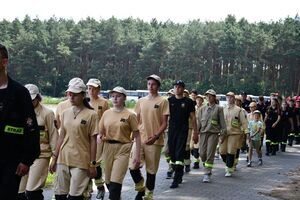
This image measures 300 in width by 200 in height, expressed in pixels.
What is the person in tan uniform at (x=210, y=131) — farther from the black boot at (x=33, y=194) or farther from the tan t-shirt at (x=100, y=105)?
the black boot at (x=33, y=194)

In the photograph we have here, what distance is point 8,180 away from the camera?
4469mm

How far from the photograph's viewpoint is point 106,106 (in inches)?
353

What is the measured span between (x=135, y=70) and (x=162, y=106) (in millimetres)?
86114

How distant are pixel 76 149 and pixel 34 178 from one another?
784mm

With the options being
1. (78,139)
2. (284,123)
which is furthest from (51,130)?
(284,123)

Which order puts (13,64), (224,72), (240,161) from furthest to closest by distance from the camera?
(13,64), (224,72), (240,161)

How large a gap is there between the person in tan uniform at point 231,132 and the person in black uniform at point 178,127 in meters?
2.16

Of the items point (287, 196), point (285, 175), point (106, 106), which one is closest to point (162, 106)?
point (106, 106)

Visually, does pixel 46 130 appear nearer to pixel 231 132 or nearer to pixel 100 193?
pixel 100 193

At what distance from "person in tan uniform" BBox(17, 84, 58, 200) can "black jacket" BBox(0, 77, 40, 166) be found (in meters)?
2.39

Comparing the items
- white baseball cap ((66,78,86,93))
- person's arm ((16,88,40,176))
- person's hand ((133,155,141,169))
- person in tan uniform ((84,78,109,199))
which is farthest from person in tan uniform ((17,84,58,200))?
person's arm ((16,88,40,176))

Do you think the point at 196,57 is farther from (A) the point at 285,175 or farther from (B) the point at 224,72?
(A) the point at 285,175

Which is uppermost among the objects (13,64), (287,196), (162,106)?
(13,64)

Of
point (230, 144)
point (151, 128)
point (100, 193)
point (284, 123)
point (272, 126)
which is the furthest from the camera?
point (284, 123)
